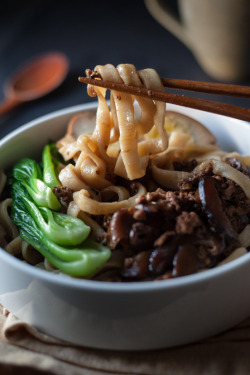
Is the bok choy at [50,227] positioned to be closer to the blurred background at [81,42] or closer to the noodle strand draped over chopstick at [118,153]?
the noodle strand draped over chopstick at [118,153]

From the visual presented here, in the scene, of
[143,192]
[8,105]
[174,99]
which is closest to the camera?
[174,99]

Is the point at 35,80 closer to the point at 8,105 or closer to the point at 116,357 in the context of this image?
the point at 8,105

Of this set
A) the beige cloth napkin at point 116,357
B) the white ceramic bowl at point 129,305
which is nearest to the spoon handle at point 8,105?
the white ceramic bowl at point 129,305

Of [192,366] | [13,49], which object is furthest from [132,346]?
[13,49]

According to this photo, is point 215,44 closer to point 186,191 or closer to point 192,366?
point 186,191

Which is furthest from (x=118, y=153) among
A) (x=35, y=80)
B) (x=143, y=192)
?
(x=35, y=80)
